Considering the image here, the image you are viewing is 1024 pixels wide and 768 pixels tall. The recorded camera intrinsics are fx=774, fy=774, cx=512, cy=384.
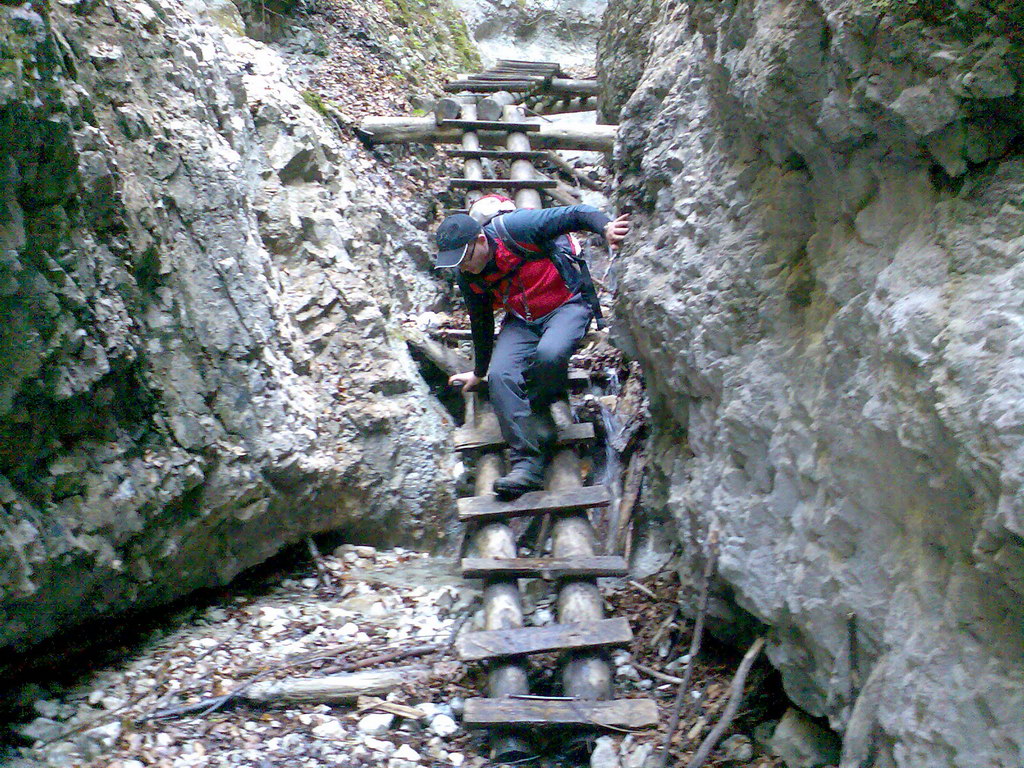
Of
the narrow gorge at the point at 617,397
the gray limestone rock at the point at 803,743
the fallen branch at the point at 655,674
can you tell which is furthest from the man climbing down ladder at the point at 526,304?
the gray limestone rock at the point at 803,743

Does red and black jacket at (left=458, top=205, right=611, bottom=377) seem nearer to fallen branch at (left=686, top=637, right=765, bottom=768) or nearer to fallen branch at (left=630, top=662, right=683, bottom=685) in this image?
fallen branch at (left=630, top=662, right=683, bottom=685)

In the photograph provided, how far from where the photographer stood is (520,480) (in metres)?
3.95

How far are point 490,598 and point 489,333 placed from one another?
1.62m

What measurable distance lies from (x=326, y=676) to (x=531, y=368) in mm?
1817

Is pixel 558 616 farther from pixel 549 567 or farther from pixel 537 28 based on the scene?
pixel 537 28

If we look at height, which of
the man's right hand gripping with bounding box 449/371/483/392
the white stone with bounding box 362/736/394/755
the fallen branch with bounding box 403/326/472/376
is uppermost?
the fallen branch with bounding box 403/326/472/376

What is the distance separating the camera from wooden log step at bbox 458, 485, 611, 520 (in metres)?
3.85

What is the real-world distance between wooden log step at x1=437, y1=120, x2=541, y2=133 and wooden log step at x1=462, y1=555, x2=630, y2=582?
4.81 m

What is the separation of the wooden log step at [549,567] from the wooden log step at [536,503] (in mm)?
330

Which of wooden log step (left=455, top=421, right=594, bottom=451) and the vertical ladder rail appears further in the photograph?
wooden log step (left=455, top=421, right=594, bottom=451)

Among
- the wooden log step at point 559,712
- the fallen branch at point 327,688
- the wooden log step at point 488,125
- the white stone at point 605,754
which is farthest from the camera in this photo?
the wooden log step at point 488,125

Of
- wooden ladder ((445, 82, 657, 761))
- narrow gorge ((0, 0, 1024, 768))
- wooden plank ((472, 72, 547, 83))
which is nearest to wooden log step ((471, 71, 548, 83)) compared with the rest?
wooden plank ((472, 72, 547, 83))

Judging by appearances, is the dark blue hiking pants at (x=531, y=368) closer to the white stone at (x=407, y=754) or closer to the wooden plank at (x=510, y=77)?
the white stone at (x=407, y=754)

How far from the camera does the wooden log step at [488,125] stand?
23.4ft
